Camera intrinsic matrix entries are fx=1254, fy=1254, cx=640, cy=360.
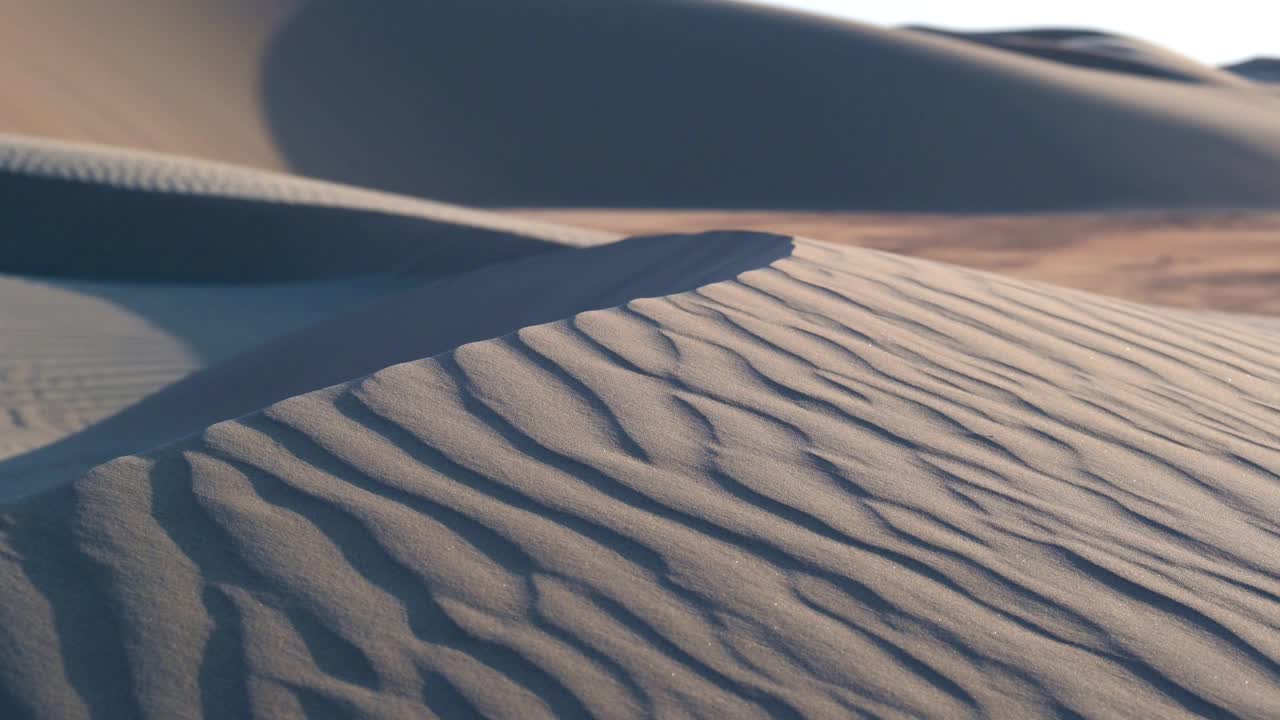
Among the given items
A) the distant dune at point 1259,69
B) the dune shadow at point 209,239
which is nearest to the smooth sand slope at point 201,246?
the dune shadow at point 209,239

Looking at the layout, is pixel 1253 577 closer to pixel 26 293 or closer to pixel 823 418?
pixel 823 418

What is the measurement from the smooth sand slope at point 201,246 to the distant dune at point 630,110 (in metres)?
10.0

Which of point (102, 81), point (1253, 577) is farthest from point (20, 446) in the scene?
point (102, 81)

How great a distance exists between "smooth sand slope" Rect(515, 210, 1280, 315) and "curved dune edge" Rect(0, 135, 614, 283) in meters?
4.96

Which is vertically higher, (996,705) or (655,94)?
(655,94)

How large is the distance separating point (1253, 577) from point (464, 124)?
21.2m

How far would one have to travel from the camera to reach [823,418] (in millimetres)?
2828

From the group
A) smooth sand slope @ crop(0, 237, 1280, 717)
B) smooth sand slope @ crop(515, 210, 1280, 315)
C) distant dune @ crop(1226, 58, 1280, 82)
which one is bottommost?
smooth sand slope @ crop(0, 237, 1280, 717)

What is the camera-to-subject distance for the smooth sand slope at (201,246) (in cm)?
703

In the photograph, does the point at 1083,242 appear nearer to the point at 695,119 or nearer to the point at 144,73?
the point at 695,119

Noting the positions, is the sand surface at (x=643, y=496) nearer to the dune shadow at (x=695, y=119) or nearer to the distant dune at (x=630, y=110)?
the distant dune at (x=630, y=110)

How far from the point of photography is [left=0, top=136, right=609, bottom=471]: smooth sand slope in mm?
7027

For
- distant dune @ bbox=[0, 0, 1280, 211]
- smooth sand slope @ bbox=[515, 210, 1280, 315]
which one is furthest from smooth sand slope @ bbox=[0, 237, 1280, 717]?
distant dune @ bbox=[0, 0, 1280, 211]

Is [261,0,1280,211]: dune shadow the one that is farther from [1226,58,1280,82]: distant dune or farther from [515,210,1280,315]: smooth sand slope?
[1226,58,1280,82]: distant dune
